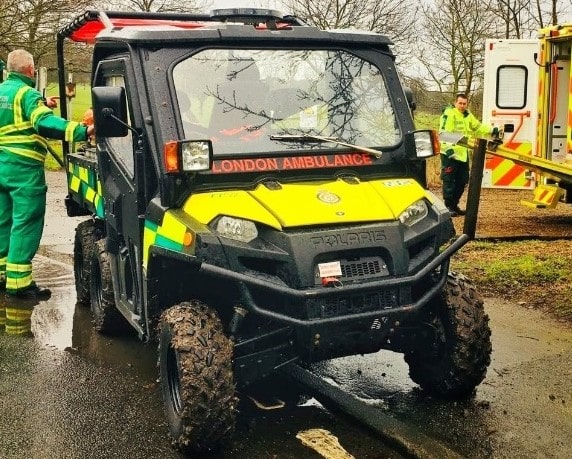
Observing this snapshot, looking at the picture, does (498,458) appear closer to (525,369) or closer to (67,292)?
(525,369)

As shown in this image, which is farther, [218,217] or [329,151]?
[329,151]

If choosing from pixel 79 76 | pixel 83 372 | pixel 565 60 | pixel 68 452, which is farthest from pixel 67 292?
pixel 79 76

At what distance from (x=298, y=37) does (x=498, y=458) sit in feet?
8.58

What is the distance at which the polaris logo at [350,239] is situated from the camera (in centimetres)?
407

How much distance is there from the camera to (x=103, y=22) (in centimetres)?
609

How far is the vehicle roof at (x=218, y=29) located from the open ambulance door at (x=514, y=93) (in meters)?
6.58

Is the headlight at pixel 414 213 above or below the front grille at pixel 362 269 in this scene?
above

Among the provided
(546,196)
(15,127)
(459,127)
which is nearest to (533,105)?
(459,127)

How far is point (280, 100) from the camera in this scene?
4824 mm

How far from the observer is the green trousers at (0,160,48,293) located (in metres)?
7.31

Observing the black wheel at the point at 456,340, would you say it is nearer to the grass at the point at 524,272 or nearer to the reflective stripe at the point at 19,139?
the grass at the point at 524,272

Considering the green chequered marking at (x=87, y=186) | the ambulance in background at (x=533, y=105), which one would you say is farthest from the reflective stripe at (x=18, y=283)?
the ambulance in background at (x=533, y=105)

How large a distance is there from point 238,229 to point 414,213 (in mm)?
1004

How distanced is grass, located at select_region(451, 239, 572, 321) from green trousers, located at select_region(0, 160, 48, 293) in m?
4.00
